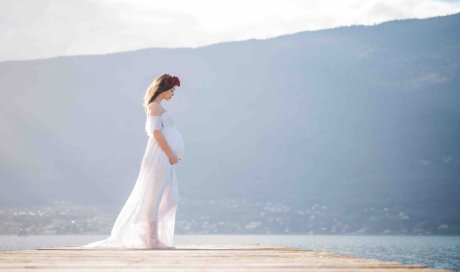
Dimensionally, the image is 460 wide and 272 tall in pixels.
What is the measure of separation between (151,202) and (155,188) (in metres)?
0.15

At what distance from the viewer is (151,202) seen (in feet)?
27.2

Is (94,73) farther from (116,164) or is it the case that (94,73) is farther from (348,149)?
(348,149)

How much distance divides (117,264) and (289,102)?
135473mm

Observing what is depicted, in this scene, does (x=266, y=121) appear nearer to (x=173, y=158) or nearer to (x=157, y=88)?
(x=173, y=158)

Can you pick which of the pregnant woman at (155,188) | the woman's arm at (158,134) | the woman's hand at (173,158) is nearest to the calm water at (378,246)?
the pregnant woman at (155,188)

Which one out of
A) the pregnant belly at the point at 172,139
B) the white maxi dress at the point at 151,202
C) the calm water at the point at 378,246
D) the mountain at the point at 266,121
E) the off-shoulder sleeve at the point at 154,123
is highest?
the mountain at the point at 266,121

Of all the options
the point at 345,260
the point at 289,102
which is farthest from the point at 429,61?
the point at 345,260

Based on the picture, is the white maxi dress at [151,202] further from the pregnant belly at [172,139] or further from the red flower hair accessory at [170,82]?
the red flower hair accessory at [170,82]

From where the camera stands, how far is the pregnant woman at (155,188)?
8.16 m

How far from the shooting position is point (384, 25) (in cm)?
15562

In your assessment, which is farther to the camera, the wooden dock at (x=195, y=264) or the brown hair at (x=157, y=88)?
the brown hair at (x=157, y=88)

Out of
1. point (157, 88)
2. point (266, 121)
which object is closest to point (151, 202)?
point (157, 88)

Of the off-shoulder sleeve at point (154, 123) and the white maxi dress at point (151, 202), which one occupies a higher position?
the off-shoulder sleeve at point (154, 123)

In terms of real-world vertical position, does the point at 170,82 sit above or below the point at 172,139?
above
